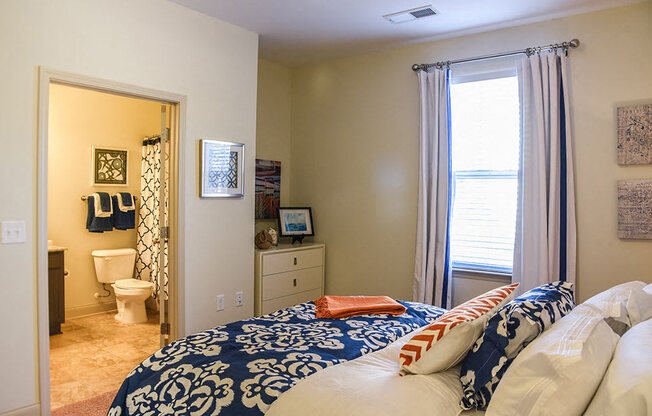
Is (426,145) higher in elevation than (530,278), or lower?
higher

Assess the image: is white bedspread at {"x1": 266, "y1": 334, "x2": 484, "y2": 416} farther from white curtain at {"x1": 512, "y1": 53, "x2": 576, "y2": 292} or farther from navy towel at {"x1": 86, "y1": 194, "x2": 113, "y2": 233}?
navy towel at {"x1": 86, "y1": 194, "x2": 113, "y2": 233}

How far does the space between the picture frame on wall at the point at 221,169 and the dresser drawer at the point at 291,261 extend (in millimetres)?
678

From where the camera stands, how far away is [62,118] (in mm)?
4988

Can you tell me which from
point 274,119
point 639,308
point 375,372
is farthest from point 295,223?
point 639,308

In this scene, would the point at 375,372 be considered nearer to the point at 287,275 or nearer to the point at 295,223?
the point at 287,275

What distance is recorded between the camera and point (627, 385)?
112cm

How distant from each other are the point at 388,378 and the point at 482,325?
40 cm

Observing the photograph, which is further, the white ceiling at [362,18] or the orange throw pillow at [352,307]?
the white ceiling at [362,18]

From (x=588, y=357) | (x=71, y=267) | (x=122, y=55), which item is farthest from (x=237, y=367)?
(x=71, y=267)

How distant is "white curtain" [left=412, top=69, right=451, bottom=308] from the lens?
3.98 m

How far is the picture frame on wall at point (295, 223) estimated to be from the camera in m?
4.72

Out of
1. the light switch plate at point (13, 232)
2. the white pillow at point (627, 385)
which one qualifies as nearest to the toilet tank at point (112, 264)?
the light switch plate at point (13, 232)

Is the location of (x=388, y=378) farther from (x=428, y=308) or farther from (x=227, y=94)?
(x=227, y=94)

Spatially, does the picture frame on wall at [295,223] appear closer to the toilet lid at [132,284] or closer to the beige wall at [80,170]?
the toilet lid at [132,284]
